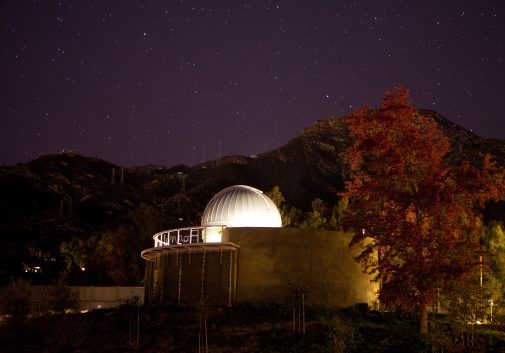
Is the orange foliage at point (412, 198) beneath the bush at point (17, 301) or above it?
above

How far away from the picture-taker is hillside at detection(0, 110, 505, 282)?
78.4 m

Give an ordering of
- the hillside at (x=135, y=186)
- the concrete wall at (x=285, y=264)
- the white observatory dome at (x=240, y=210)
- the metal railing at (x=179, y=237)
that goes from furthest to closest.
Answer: the hillside at (x=135, y=186) → the white observatory dome at (x=240, y=210) → the metal railing at (x=179, y=237) → the concrete wall at (x=285, y=264)

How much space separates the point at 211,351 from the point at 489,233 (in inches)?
1222

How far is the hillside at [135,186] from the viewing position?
3088 inches

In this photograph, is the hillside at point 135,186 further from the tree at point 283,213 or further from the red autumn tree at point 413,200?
the red autumn tree at point 413,200

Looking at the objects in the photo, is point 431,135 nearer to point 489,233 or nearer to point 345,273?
point 345,273

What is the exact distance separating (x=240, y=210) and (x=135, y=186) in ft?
283

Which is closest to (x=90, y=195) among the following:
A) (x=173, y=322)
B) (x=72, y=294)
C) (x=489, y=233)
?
(x=72, y=294)

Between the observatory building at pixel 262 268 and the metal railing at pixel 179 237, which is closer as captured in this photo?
the observatory building at pixel 262 268

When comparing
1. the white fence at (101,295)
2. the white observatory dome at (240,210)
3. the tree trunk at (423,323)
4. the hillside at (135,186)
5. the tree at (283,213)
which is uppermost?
the hillside at (135,186)

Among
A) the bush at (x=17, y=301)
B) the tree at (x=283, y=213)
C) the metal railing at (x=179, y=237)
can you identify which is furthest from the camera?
the tree at (x=283, y=213)

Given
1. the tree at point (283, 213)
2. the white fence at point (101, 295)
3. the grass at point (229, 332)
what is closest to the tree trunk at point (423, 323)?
the grass at point (229, 332)

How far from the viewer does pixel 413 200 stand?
22469 millimetres

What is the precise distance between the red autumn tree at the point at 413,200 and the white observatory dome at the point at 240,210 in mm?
7192
